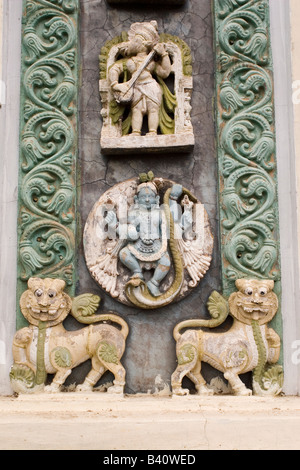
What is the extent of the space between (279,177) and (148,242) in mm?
953

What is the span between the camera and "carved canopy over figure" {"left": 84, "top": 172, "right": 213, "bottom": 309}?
14.7ft

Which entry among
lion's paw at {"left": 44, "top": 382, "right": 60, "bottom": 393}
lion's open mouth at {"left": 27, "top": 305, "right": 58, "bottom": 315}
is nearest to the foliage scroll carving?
lion's open mouth at {"left": 27, "top": 305, "right": 58, "bottom": 315}

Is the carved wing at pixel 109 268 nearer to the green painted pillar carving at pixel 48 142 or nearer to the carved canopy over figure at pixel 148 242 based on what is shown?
the carved canopy over figure at pixel 148 242

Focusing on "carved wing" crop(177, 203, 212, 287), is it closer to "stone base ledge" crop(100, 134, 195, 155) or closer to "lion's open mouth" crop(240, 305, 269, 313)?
"lion's open mouth" crop(240, 305, 269, 313)

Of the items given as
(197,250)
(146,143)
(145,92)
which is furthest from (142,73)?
(197,250)

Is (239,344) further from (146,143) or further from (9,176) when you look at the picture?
(9,176)

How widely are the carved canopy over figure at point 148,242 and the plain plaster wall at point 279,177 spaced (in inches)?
19.4

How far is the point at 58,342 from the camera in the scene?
438 cm

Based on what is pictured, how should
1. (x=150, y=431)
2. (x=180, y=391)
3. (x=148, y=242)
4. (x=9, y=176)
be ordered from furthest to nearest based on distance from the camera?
(x=9, y=176) < (x=148, y=242) < (x=180, y=391) < (x=150, y=431)

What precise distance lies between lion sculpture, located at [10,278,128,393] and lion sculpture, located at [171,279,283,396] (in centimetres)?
38

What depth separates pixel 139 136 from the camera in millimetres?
4664
